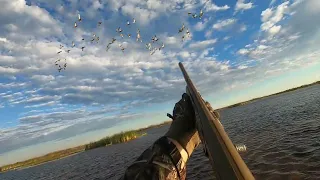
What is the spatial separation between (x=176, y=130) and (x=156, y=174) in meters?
1.61

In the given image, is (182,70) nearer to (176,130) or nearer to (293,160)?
(176,130)

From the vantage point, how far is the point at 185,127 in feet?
20.9

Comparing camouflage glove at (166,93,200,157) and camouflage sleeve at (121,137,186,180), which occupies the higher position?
camouflage glove at (166,93,200,157)

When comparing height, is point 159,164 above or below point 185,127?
below

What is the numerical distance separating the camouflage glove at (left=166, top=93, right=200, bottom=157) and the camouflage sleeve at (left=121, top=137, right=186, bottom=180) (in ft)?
1.34

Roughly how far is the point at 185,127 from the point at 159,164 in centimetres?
153

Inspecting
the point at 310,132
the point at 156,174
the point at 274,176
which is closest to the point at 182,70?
the point at 156,174

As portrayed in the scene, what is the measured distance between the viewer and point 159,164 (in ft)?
16.6

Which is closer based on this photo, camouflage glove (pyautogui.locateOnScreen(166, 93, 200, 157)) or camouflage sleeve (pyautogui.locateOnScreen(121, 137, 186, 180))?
camouflage sleeve (pyautogui.locateOnScreen(121, 137, 186, 180))

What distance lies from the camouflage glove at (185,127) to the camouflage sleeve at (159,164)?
41 centimetres

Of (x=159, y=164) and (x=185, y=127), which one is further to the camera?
(x=185, y=127)

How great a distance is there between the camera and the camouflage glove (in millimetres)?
6105

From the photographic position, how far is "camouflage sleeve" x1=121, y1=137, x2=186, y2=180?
15.8ft

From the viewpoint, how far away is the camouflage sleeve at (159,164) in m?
4.82
